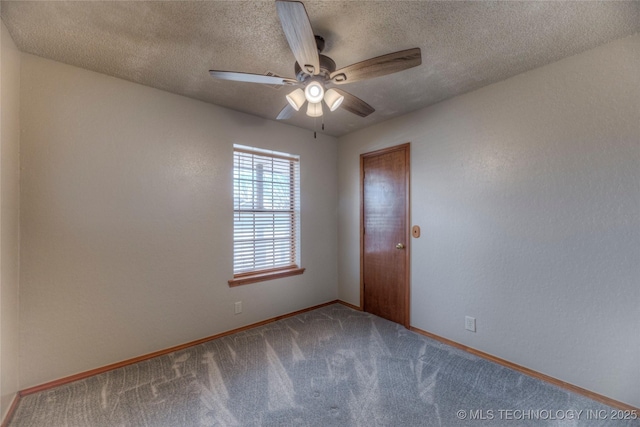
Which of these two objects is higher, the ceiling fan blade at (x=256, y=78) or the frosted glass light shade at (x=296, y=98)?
the ceiling fan blade at (x=256, y=78)

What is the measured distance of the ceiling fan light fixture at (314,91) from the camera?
1648mm

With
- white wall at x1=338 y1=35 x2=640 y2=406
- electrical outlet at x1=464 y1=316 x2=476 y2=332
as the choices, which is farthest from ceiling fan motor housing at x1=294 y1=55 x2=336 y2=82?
electrical outlet at x1=464 y1=316 x2=476 y2=332

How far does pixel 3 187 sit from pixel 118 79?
1.14 m

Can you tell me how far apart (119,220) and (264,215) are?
54.3 inches

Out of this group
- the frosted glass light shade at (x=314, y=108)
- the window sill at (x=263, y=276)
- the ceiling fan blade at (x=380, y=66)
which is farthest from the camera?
the window sill at (x=263, y=276)

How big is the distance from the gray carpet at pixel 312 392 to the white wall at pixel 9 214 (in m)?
0.28

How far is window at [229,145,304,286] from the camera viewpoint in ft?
9.59

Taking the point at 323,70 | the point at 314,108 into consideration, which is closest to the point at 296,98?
the point at 314,108

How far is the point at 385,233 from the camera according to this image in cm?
320

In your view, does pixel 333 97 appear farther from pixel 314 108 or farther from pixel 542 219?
pixel 542 219

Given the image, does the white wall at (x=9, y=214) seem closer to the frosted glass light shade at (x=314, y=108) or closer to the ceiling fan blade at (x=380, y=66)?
the frosted glass light shade at (x=314, y=108)

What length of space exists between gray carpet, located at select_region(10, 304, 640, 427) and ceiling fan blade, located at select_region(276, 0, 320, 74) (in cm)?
215

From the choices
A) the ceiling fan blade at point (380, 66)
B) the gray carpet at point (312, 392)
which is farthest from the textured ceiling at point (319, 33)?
the gray carpet at point (312, 392)

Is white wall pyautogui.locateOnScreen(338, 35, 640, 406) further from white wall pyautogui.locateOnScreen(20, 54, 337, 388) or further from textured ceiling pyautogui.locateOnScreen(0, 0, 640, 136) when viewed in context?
white wall pyautogui.locateOnScreen(20, 54, 337, 388)
